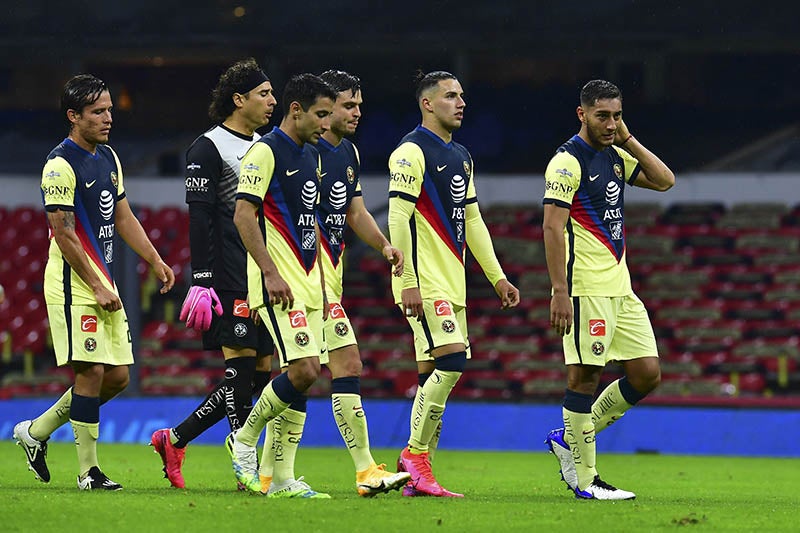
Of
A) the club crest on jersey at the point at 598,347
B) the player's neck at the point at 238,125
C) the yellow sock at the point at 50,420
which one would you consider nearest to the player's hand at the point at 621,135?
the club crest on jersey at the point at 598,347

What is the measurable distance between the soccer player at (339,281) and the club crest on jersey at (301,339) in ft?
1.61

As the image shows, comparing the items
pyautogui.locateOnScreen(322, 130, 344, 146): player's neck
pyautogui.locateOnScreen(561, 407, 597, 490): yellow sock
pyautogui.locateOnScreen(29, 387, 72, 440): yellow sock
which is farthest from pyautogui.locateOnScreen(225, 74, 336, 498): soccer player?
pyautogui.locateOnScreen(561, 407, 597, 490): yellow sock

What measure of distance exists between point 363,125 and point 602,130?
1600 centimetres

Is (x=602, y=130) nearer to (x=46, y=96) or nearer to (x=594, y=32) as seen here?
(x=594, y=32)

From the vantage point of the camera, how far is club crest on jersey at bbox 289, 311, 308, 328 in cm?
820

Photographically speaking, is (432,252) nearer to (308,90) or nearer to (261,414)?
(308,90)

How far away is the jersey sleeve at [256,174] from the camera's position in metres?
8.24

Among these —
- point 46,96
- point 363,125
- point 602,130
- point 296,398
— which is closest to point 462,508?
point 296,398

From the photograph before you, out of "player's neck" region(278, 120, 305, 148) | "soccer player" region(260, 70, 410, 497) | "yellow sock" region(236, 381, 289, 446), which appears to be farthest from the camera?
"soccer player" region(260, 70, 410, 497)

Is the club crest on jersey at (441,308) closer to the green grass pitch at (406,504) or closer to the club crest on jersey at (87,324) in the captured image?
the green grass pitch at (406,504)

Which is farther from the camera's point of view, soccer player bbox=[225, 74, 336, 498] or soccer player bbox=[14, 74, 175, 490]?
soccer player bbox=[14, 74, 175, 490]

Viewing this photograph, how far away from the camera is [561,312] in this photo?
8.71 m

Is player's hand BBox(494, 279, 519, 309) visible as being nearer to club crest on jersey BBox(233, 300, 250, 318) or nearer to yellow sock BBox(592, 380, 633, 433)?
yellow sock BBox(592, 380, 633, 433)

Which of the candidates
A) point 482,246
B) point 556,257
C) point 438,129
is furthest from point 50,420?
point 556,257
